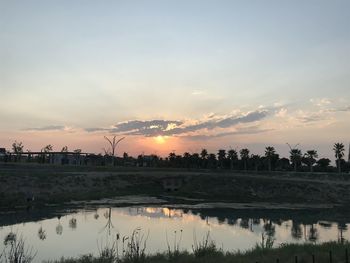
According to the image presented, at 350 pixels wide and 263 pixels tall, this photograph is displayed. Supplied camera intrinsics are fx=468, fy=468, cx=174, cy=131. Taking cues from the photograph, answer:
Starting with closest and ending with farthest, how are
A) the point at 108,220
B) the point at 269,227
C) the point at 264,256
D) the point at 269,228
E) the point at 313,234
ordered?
the point at 264,256 → the point at 313,234 → the point at 269,228 → the point at 269,227 → the point at 108,220

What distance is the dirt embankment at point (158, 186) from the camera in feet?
231

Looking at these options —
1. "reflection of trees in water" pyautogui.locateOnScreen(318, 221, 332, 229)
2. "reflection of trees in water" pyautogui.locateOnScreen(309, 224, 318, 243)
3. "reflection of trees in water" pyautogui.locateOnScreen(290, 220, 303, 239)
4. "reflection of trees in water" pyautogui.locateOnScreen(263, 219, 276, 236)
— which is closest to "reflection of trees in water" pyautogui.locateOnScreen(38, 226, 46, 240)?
"reflection of trees in water" pyautogui.locateOnScreen(263, 219, 276, 236)

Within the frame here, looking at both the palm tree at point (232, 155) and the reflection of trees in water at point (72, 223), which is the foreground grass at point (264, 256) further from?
the palm tree at point (232, 155)

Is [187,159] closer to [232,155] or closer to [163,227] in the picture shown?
[232,155]

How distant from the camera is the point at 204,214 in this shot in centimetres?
5816

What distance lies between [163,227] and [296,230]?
1248cm

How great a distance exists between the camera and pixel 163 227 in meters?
44.0

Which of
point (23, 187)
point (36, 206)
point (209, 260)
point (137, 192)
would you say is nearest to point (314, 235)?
point (209, 260)

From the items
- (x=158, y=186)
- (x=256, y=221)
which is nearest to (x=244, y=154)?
(x=158, y=186)

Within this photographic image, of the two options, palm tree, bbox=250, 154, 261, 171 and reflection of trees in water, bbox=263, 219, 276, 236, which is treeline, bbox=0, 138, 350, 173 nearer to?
palm tree, bbox=250, 154, 261, 171

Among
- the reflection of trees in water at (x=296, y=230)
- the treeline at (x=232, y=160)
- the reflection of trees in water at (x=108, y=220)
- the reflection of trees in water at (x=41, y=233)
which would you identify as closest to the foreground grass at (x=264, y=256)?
the reflection of trees in water at (x=41, y=233)

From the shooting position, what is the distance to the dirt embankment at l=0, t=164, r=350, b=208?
70.3m

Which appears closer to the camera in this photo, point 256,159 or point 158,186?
point 158,186

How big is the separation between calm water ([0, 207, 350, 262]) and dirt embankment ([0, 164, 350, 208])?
1378 cm
